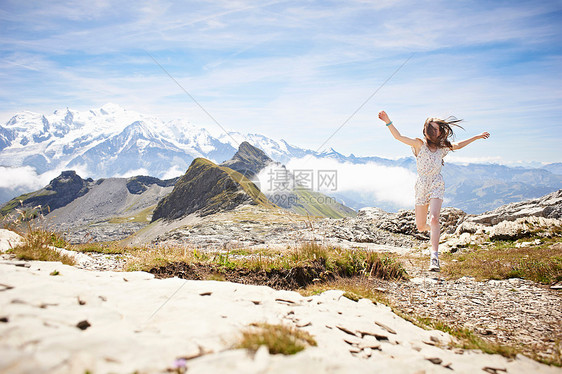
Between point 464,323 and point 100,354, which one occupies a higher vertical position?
point 100,354

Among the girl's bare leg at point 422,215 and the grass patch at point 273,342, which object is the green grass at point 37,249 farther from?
the girl's bare leg at point 422,215

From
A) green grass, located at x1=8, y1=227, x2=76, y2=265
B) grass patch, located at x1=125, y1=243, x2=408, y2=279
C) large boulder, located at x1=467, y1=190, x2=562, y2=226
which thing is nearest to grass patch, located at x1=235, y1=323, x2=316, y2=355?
grass patch, located at x1=125, y1=243, x2=408, y2=279

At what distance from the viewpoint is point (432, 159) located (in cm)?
897

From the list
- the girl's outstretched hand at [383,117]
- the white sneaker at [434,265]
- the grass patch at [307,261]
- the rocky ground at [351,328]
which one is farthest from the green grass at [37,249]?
the white sneaker at [434,265]

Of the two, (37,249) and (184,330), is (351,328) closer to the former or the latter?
(184,330)

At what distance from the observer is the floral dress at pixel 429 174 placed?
892cm

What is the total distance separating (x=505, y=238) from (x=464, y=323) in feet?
37.2

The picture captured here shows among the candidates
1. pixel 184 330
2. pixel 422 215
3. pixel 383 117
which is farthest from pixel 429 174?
pixel 184 330

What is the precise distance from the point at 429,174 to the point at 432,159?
0.48 meters

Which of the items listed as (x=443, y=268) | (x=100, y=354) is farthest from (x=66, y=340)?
(x=443, y=268)

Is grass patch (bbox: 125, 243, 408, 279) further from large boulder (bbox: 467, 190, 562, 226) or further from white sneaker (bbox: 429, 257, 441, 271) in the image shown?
large boulder (bbox: 467, 190, 562, 226)

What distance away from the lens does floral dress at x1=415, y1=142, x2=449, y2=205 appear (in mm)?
8922

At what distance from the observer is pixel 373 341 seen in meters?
4.08

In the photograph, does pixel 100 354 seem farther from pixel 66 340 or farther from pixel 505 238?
pixel 505 238
